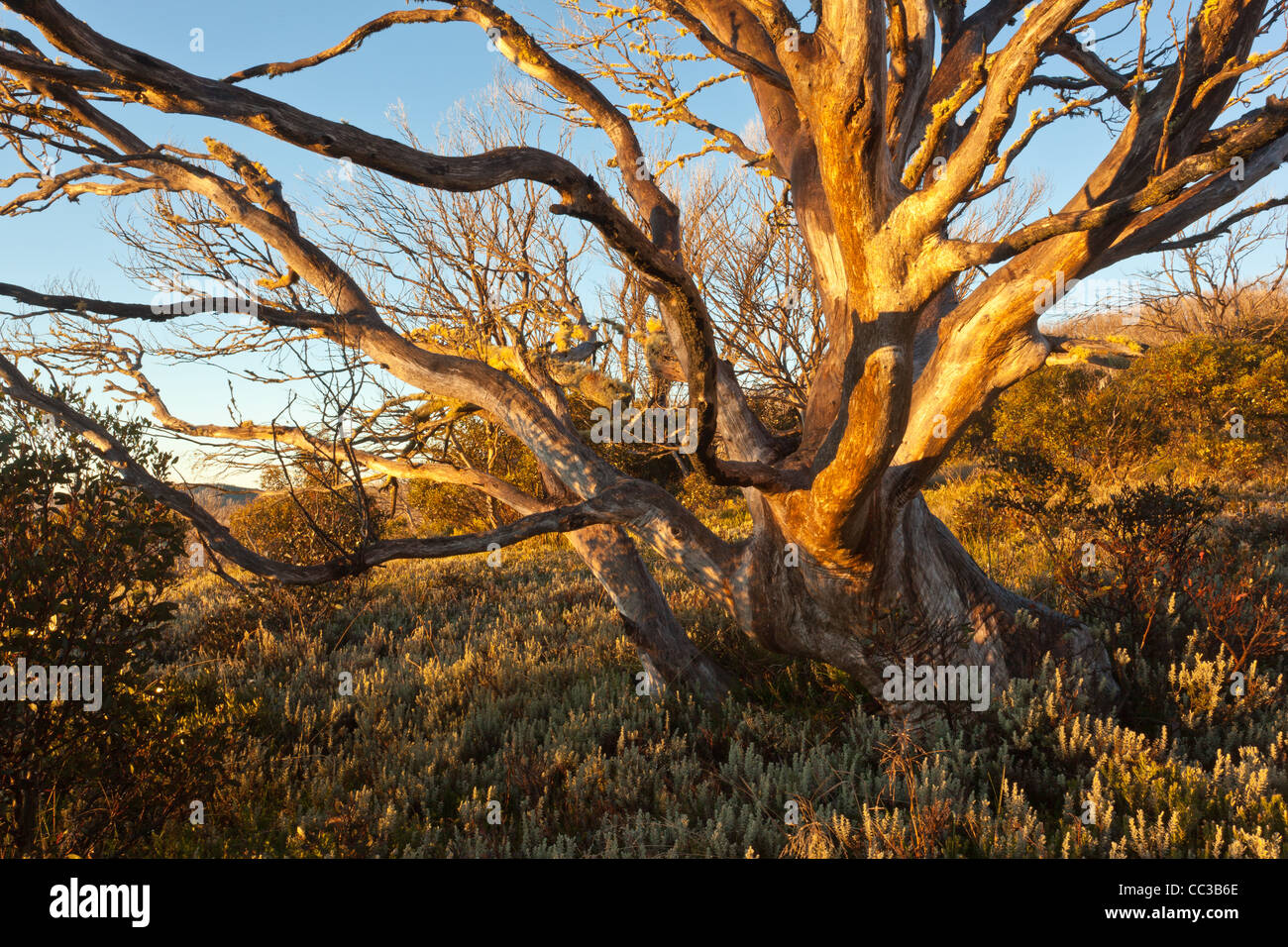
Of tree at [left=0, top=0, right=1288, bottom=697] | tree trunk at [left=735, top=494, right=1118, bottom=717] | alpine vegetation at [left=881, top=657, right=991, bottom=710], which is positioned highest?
tree at [left=0, top=0, right=1288, bottom=697]

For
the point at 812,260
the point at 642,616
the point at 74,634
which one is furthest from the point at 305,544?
the point at 812,260

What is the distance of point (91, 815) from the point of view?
3787 millimetres

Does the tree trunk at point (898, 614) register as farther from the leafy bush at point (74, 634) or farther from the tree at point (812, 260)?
the leafy bush at point (74, 634)

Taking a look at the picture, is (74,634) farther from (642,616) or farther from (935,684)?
(935,684)

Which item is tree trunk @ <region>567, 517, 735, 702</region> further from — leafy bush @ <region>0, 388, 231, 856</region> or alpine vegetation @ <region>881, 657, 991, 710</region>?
leafy bush @ <region>0, 388, 231, 856</region>

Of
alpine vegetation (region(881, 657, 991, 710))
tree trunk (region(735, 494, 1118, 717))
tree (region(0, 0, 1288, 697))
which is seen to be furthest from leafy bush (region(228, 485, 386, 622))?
alpine vegetation (region(881, 657, 991, 710))

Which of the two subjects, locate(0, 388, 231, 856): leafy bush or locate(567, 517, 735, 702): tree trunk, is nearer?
locate(0, 388, 231, 856): leafy bush

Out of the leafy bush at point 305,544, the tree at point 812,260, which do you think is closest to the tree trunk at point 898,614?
the tree at point 812,260

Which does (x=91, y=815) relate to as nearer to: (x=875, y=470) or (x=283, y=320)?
(x=283, y=320)

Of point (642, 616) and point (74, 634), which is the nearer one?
point (74, 634)

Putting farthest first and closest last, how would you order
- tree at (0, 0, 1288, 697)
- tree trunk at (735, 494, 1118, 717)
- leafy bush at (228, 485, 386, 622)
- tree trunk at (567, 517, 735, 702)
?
leafy bush at (228, 485, 386, 622) < tree trunk at (567, 517, 735, 702) < tree trunk at (735, 494, 1118, 717) < tree at (0, 0, 1288, 697)

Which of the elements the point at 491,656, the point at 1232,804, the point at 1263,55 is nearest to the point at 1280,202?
the point at 1263,55

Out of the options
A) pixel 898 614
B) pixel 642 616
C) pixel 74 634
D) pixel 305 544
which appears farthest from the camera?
pixel 305 544
